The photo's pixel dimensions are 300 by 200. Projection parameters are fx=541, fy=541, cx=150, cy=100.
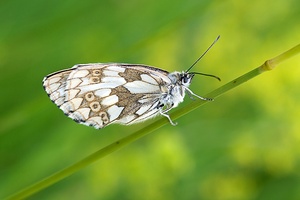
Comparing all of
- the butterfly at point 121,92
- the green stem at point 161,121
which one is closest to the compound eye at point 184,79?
the butterfly at point 121,92

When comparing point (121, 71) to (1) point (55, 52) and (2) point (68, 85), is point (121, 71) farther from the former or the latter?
(1) point (55, 52)

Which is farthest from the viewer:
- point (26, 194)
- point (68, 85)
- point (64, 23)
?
point (64, 23)

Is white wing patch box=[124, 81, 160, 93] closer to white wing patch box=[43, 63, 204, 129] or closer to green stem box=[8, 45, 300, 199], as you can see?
white wing patch box=[43, 63, 204, 129]

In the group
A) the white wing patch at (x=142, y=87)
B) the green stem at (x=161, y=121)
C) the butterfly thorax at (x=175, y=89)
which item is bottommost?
the green stem at (x=161, y=121)

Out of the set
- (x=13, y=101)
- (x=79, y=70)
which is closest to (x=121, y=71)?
(x=79, y=70)

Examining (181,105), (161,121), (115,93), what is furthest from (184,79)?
(181,105)

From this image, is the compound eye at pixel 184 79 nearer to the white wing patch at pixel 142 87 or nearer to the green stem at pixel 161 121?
the white wing patch at pixel 142 87

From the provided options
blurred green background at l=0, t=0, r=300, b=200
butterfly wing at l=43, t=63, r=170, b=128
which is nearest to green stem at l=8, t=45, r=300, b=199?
butterfly wing at l=43, t=63, r=170, b=128

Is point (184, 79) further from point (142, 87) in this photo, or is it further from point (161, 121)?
point (161, 121)
